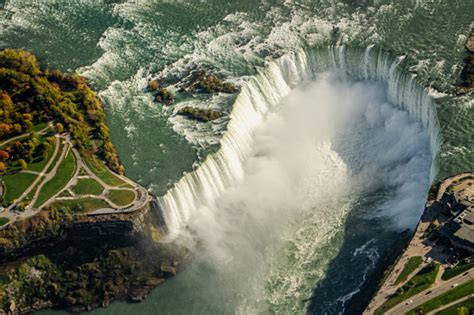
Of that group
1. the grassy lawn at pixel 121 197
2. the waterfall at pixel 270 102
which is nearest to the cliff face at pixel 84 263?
the grassy lawn at pixel 121 197

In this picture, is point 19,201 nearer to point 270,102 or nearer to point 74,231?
point 74,231

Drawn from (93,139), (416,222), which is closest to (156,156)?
(93,139)

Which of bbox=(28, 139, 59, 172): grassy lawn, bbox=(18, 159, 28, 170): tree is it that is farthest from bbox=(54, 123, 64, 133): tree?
bbox=(18, 159, 28, 170): tree

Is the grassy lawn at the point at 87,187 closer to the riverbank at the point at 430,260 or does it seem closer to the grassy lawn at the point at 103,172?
the grassy lawn at the point at 103,172

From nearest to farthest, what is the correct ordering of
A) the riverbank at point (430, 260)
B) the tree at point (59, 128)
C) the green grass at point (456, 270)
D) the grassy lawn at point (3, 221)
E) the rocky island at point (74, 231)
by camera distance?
the riverbank at point (430, 260)
the green grass at point (456, 270)
the rocky island at point (74, 231)
the grassy lawn at point (3, 221)
the tree at point (59, 128)

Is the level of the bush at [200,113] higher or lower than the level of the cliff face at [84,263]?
higher

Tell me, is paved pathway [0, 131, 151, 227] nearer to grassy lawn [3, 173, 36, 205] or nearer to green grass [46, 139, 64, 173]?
green grass [46, 139, 64, 173]

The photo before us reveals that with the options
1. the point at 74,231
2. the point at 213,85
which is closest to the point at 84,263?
the point at 74,231
